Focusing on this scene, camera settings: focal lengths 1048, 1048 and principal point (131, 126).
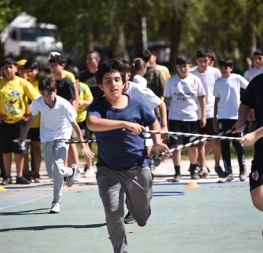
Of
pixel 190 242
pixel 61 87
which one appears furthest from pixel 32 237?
pixel 61 87

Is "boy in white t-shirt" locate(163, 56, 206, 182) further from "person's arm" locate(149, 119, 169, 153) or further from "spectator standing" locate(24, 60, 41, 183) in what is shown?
"person's arm" locate(149, 119, 169, 153)

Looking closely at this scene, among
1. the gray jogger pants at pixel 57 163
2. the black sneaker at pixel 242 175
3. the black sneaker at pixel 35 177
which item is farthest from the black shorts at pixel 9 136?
the gray jogger pants at pixel 57 163

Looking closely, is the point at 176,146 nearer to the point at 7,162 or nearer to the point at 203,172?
the point at 203,172

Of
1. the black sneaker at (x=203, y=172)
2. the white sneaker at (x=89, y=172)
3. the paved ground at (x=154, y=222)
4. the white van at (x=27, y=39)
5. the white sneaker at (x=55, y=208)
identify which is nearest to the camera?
the paved ground at (x=154, y=222)

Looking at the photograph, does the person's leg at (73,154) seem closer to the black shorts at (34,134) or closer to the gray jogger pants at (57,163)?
the black shorts at (34,134)

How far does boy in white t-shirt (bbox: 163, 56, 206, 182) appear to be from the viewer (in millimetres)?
16141

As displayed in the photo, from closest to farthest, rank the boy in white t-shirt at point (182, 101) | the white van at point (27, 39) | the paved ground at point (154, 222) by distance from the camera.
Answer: the paved ground at point (154, 222)
the boy in white t-shirt at point (182, 101)
the white van at point (27, 39)

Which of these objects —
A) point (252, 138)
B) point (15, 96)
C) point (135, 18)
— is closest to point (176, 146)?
point (15, 96)

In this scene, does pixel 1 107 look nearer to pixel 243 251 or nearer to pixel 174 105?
pixel 174 105

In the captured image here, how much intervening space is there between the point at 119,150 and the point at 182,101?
23.5 ft

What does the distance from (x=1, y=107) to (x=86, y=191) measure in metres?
2.30

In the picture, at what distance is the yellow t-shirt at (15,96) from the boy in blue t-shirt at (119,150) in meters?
7.20

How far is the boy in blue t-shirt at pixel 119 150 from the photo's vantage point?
899 cm

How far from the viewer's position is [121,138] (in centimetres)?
909
